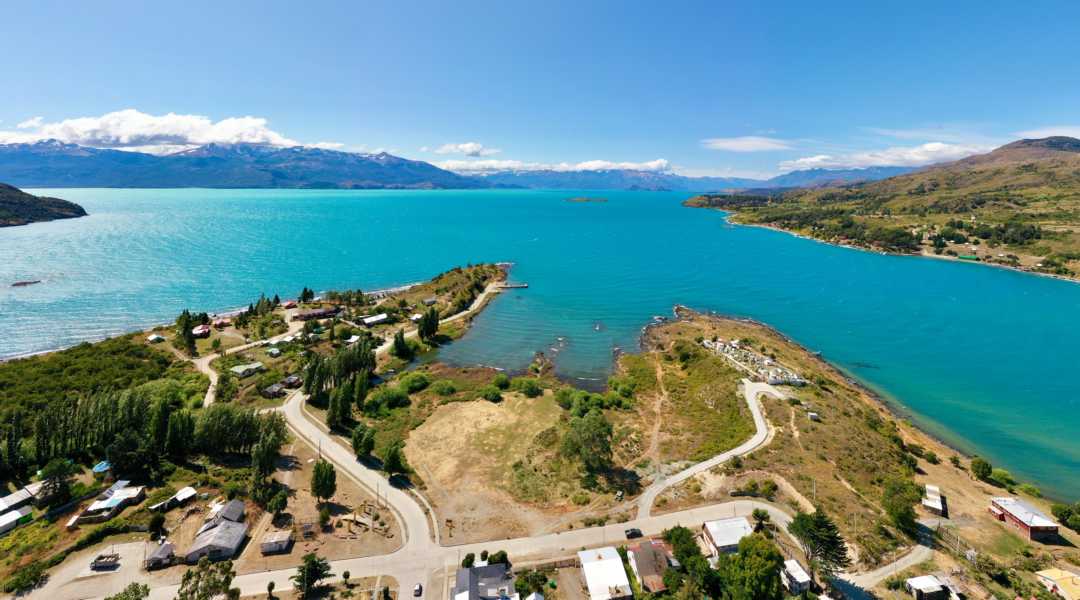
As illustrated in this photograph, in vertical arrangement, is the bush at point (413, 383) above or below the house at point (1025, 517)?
below

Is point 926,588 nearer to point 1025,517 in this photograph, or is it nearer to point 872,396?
point 1025,517

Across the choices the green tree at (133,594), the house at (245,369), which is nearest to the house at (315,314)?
the house at (245,369)

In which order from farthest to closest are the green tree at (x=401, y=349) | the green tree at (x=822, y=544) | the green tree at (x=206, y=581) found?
1. the green tree at (x=401, y=349)
2. the green tree at (x=822, y=544)
3. the green tree at (x=206, y=581)

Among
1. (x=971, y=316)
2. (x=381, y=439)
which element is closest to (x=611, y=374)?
(x=381, y=439)

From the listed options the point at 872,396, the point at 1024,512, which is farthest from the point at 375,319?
the point at 1024,512

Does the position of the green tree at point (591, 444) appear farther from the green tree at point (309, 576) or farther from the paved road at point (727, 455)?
the green tree at point (309, 576)

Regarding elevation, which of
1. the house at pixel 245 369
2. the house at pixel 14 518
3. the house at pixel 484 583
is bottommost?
the house at pixel 14 518
